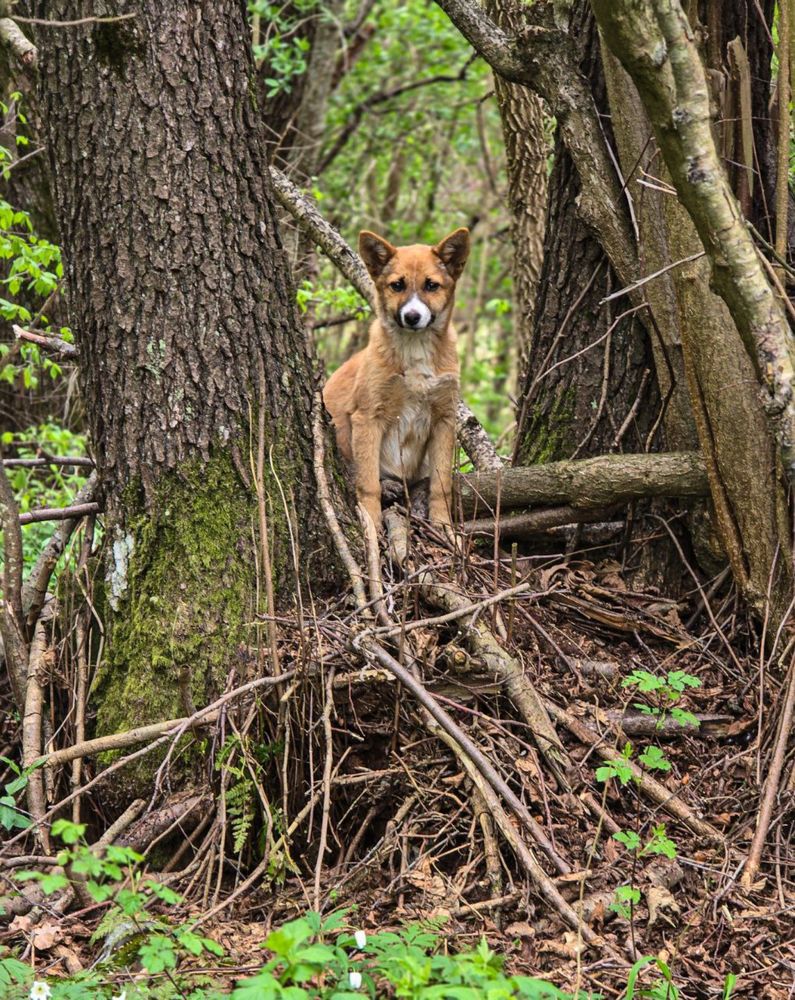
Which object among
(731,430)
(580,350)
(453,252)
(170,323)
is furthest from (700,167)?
(453,252)

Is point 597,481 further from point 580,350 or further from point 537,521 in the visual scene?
point 580,350

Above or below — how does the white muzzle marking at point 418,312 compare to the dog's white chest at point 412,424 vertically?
above

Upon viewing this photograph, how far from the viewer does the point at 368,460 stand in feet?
19.3

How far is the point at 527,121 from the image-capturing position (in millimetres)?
7965

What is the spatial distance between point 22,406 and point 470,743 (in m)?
6.27

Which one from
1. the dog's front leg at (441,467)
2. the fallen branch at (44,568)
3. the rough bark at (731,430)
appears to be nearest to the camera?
the rough bark at (731,430)

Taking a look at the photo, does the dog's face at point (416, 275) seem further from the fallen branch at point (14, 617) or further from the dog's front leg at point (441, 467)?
the fallen branch at point (14, 617)

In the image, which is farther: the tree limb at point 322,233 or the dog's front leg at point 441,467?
the tree limb at point 322,233

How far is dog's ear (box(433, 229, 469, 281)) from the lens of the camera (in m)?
6.46

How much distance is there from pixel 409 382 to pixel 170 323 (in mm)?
1953

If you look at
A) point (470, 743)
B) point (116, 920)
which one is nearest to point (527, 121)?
point (470, 743)

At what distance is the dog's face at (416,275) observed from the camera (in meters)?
6.30

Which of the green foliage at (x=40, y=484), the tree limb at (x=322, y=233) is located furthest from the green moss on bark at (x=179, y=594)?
the tree limb at (x=322, y=233)

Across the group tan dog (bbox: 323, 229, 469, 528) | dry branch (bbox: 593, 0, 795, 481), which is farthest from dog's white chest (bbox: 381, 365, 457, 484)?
dry branch (bbox: 593, 0, 795, 481)
